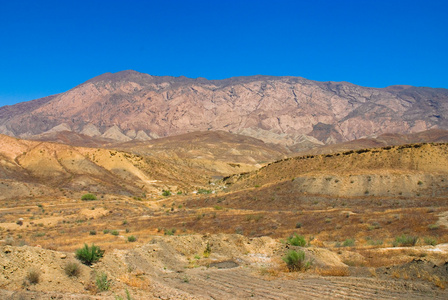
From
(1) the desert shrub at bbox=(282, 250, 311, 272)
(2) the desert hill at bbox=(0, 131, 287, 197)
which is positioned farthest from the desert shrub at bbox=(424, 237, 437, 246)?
(2) the desert hill at bbox=(0, 131, 287, 197)

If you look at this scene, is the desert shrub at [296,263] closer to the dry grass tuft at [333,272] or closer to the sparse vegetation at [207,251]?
the dry grass tuft at [333,272]

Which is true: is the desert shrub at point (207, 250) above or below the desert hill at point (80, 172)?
below

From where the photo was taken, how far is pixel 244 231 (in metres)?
26.2

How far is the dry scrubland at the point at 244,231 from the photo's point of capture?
10289 mm

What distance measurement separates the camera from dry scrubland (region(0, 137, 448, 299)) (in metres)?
10.3

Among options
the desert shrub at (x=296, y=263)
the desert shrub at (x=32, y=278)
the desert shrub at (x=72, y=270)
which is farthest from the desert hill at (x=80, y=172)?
the desert shrub at (x=296, y=263)

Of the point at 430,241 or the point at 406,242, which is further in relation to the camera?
the point at 406,242

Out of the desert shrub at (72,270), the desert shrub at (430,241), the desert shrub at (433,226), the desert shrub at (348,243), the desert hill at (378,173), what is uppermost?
the desert hill at (378,173)

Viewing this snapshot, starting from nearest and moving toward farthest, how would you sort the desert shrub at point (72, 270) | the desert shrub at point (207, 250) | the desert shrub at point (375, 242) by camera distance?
1. the desert shrub at point (72, 270)
2. the desert shrub at point (207, 250)
3. the desert shrub at point (375, 242)

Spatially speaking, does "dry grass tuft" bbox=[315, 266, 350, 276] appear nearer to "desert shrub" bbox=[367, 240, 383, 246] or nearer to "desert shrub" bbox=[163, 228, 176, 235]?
"desert shrub" bbox=[367, 240, 383, 246]

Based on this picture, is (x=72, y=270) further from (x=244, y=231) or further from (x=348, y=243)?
(x=244, y=231)

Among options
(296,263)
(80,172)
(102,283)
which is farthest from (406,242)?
(80,172)

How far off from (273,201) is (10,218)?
27.7m

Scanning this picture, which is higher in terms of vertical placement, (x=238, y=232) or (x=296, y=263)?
(x=296, y=263)
